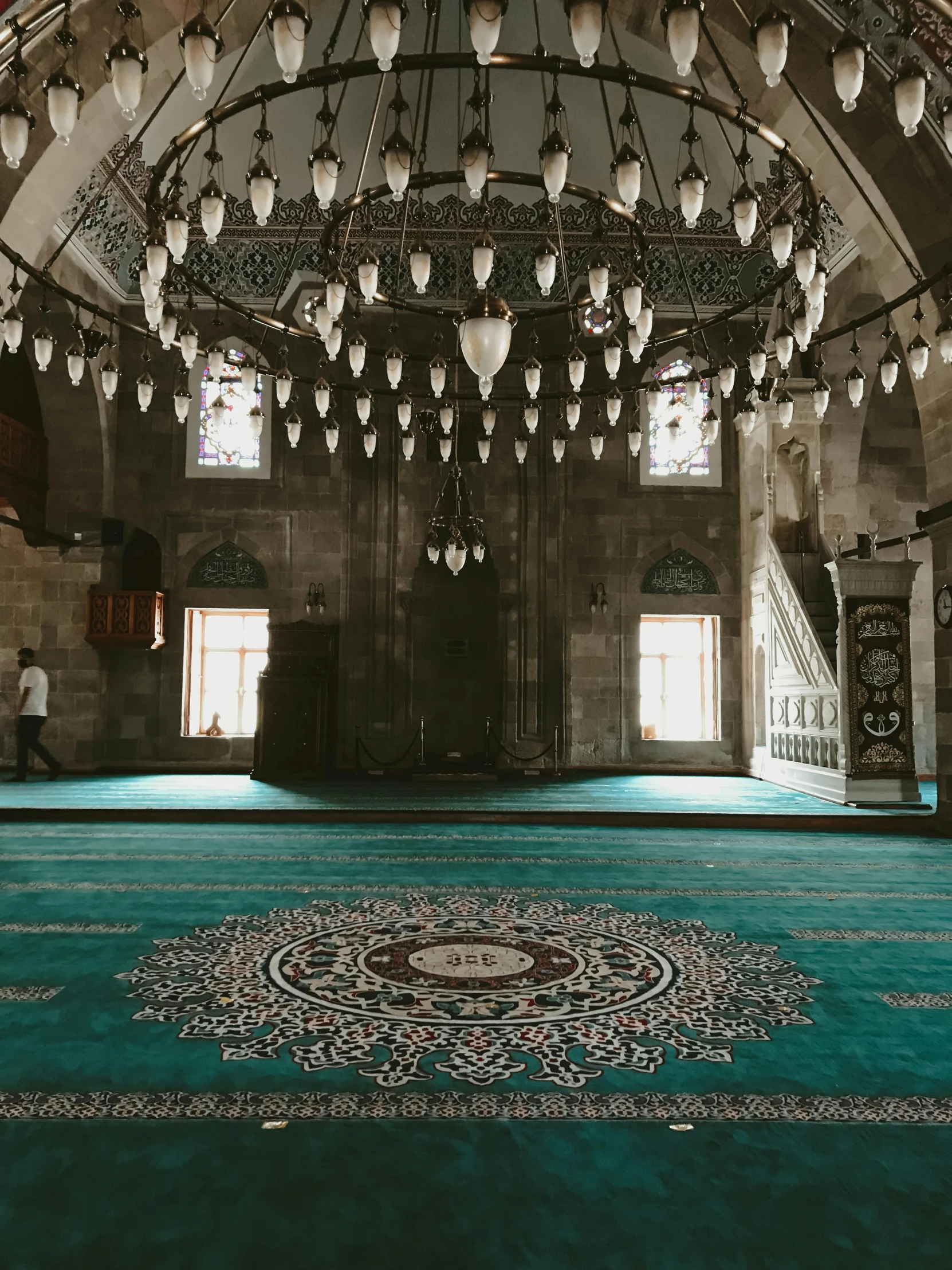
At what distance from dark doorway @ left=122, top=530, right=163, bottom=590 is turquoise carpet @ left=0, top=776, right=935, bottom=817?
7.06 feet

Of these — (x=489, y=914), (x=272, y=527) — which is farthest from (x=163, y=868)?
(x=272, y=527)

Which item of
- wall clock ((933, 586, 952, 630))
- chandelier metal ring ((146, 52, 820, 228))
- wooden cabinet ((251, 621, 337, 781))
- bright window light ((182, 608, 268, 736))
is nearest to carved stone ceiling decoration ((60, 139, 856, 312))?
bright window light ((182, 608, 268, 736))

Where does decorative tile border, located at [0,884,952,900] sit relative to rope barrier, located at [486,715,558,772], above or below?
below

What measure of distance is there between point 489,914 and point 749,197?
2861 mm

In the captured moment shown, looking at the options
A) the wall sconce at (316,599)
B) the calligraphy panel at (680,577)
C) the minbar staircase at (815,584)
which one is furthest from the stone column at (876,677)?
the wall sconce at (316,599)

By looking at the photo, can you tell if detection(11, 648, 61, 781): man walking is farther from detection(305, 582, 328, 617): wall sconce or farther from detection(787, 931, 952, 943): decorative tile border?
detection(787, 931, 952, 943): decorative tile border

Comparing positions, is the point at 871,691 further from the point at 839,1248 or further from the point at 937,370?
the point at 839,1248

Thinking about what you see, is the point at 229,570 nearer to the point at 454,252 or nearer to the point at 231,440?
the point at 231,440

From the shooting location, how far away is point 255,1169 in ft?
5.26

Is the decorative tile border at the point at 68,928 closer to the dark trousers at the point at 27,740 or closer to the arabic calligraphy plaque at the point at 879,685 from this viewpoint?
the arabic calligraphy plaque at the point at 879,685

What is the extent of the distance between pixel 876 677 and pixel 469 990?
5.41m

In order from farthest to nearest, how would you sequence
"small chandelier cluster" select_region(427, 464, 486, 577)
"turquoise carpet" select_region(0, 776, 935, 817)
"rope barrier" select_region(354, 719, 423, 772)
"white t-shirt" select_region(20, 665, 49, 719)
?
"rope barrier" select_region(354, 719, 423, 772) → "small chandelier cluster" select_region(427, 464, 486, 577) → "white t-shirt" select_region(20, 665, 49, 719) → "turquoise carpet" select_region(0, 776, 935, 817)

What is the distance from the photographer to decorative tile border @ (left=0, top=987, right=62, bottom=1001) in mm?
2492

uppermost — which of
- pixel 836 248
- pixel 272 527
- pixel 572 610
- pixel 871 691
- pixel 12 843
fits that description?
pixel 836 248
